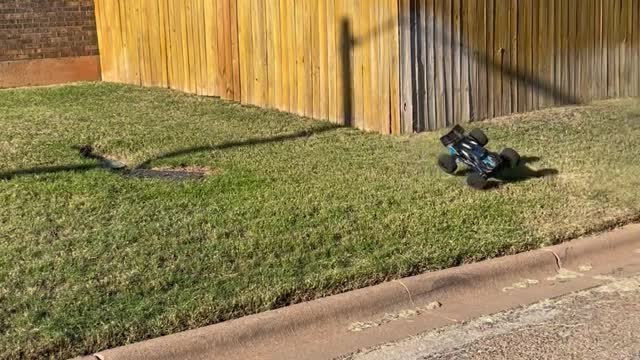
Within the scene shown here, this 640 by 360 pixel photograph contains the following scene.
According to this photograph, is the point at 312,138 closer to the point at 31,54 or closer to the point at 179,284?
the point at 179,284

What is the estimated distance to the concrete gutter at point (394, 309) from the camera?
499 centimetres

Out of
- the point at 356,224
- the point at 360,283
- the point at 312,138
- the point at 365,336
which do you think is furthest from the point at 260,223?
the point at 312,138

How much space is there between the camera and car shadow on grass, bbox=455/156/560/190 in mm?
8002

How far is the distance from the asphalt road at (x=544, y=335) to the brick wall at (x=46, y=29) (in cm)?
1053

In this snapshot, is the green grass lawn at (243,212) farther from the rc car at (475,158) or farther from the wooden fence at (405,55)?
the wooden fence at (405,55)

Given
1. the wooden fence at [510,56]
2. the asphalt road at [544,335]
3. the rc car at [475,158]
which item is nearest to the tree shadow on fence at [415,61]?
the wooden fence at [510,56]

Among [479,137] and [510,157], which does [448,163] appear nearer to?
[479,137]

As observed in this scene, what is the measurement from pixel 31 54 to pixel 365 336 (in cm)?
1040

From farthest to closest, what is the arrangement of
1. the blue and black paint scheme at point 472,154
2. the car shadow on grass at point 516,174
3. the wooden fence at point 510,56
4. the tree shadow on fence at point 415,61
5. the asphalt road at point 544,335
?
the wooden fence at point 510,56 < the tree shadow on fence at point 415,61 < the car shadow on grass at point 516,174 < the blue and black paint scheme at point 472,154 < the asphalt road at point 544,335

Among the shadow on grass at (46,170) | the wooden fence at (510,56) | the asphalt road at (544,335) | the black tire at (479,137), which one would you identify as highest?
the wooden fence at (510,56)

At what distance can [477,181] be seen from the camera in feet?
25.5

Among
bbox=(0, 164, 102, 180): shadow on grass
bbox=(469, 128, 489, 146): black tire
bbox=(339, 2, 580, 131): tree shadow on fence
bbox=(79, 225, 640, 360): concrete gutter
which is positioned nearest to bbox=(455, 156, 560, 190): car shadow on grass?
bbox=(469, 128, 489, 146): black tire

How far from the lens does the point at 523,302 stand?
5.80 m

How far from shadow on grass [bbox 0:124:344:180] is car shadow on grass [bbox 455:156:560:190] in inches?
88.9
